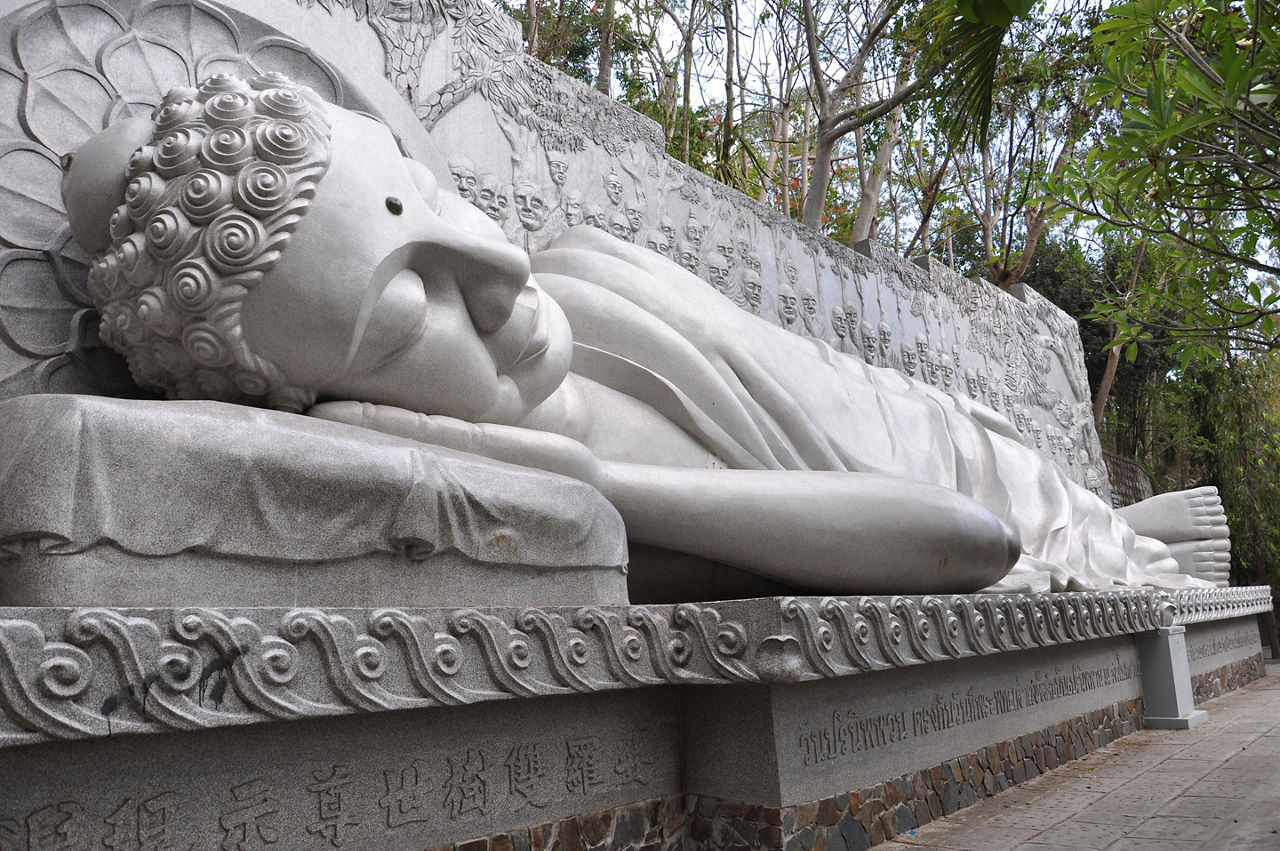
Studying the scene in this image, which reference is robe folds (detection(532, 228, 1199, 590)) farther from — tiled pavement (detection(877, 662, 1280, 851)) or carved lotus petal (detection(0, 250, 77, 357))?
carved lotus petal (detection(0, 250, 77, 357))

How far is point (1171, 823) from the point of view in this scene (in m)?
2.65

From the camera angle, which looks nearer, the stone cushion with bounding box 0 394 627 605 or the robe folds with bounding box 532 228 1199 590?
the stone cushion with bounding box 0 394 627 605

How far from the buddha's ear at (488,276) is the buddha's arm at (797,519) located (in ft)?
1.03

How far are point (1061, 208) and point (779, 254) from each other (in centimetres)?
187

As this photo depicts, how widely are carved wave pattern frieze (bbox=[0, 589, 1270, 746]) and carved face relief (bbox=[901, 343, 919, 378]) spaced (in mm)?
3442

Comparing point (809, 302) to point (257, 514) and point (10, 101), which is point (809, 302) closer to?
point (10, 101)

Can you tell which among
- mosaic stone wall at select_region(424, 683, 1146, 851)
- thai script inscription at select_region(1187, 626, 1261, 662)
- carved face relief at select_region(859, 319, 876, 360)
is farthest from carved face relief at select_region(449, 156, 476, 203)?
thai script inscription at select_region(1187, 626, 1261, 662)

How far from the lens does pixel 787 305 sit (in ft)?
16.8

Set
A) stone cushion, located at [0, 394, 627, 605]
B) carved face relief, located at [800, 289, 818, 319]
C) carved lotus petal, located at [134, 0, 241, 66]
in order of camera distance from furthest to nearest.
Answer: carved face relief, located at [800, 289, 818, 319]
carved lotus petal, located at [134, 0, 241, 66]
stone cushion, located at [0, 394, 627, 605]

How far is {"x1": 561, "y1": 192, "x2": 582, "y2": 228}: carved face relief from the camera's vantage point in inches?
157

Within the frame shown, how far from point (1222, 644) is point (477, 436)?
560cm

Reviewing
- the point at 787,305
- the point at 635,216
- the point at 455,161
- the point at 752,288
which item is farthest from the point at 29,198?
the point at 787,305

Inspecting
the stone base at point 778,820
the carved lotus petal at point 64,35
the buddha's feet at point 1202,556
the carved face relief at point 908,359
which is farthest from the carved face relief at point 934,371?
the carved lotus petal at point 64,35

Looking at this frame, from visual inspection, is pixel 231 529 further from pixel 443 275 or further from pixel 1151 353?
pixel 1151 353
